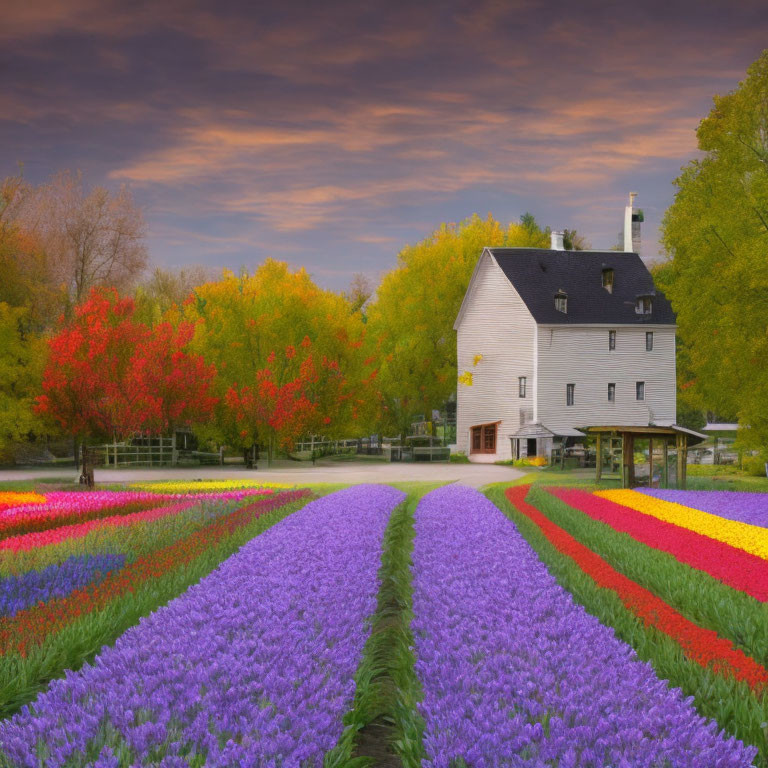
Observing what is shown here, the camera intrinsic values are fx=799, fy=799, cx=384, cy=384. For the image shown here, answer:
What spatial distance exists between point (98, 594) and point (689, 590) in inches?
293

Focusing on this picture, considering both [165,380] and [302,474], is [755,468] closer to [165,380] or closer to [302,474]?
[302,474]

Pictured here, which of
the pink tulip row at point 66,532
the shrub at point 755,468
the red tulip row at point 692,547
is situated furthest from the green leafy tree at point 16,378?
the shrub at point 755,468

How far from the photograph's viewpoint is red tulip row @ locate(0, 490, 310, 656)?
770 cm

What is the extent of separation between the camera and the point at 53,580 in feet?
33.7

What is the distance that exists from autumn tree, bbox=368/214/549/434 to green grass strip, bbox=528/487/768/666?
3659cm

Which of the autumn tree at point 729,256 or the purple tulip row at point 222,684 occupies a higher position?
the autumn tree at point 729,256

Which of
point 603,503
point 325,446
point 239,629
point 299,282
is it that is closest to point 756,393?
point 603,503

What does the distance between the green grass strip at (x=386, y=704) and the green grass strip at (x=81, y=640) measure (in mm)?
2407

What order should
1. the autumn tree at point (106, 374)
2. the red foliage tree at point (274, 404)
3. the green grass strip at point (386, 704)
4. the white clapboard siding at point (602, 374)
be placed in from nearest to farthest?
the green grass strip at point (386, 704), the autumn tree at point (106, 374), the red foliage tree at point (274, 404), the white clapboard siding at point (602, 374)

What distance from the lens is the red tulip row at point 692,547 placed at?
37.6 ft

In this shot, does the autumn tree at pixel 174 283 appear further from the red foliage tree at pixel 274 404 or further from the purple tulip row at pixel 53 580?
the purple tulip row at pixel 53 580

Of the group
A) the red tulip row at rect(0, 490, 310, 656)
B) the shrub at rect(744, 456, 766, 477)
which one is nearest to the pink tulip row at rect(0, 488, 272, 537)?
the red tulip row at rect(0, 490, 310, 656)

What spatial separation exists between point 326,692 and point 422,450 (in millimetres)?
43424

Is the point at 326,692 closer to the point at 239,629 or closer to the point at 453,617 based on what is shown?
the point at 239,629
